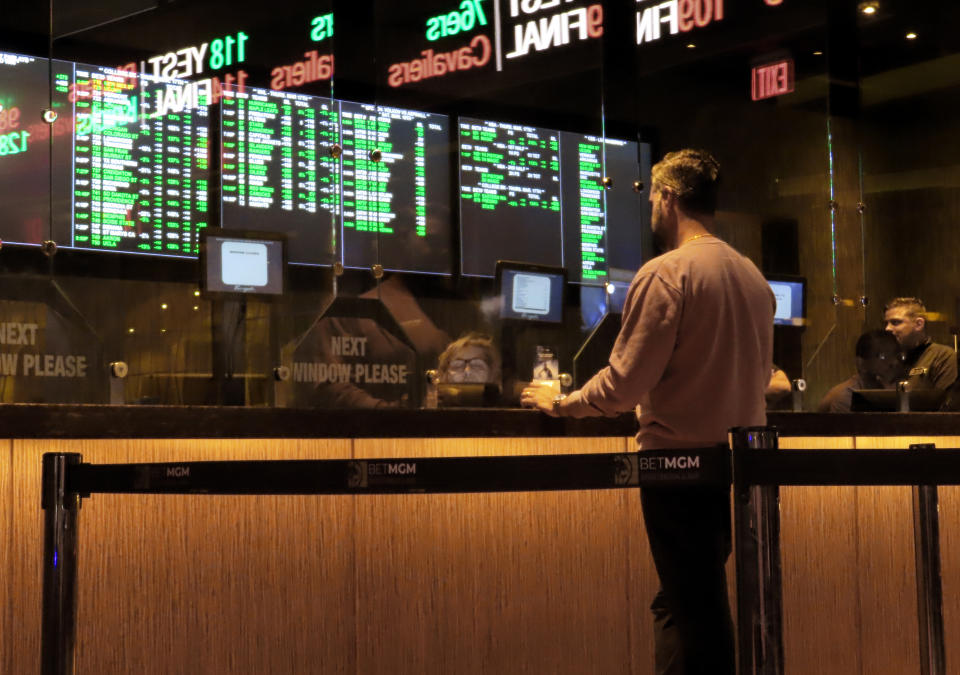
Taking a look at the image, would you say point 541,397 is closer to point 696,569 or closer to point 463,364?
point 696,569

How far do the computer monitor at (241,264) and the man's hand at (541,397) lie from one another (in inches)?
51.1

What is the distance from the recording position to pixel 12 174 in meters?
3.79

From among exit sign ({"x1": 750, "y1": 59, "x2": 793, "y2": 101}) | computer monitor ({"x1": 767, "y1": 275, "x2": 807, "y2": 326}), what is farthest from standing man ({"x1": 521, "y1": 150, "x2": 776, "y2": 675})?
exit sign ({"x1": 750, "y1": 59, "x2": 793, "y2": 101})

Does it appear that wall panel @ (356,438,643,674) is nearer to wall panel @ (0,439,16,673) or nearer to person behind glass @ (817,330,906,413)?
wall panel @ (0,439,16,673)

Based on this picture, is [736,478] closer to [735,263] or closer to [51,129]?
[735,263]

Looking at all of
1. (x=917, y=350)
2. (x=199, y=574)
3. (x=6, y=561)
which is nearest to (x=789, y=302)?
(x=917, y=350)

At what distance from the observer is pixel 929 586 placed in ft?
12.5

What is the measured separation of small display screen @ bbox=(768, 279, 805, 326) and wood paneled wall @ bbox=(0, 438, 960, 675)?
173cm

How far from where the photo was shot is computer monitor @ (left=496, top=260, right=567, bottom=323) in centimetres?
488

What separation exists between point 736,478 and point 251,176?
2673 millimetres

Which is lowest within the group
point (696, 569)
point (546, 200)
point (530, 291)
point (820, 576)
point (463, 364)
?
point (820, 576)

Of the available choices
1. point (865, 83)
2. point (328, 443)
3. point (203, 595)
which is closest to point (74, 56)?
point (328, 443)

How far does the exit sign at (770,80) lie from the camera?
5.96 meters

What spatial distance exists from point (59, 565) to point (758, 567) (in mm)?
1315
